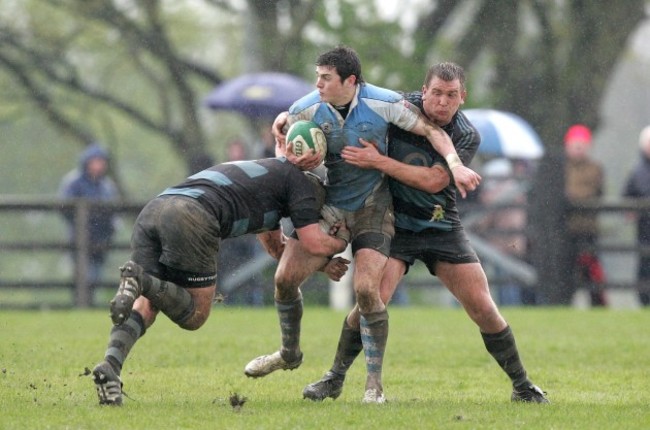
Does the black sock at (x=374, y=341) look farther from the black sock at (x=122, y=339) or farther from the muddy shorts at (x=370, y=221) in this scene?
the black sock at (x=122, y=339)

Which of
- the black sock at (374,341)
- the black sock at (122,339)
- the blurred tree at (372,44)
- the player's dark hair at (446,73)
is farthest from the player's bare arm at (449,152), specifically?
the blurred tree at (372,44)

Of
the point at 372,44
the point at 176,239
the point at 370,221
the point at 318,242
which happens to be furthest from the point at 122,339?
the point at 372,44

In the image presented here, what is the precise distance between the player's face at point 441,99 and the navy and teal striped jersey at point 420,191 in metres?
0.10

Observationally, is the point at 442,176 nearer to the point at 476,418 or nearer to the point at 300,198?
the point at 300,198

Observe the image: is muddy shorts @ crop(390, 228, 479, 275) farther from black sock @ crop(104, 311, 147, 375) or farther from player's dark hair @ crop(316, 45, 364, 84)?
black sock @ crop(104, 311, 147, 375)

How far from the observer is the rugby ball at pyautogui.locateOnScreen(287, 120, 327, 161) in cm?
881

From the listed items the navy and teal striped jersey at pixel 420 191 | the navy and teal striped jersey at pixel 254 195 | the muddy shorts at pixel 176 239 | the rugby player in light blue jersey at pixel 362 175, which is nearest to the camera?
the muddy shorts at pixel 176 239

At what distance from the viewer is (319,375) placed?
1080 centimetres

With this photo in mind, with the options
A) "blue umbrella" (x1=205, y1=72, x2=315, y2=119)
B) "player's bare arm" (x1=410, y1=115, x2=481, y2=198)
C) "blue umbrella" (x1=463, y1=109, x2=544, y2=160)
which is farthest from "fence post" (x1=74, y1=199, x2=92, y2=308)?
"player's bare arm" (x1=410, y1=115, x2=481, y2=198)

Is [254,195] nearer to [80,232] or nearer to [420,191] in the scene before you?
[420,191]

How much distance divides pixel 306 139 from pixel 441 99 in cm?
81

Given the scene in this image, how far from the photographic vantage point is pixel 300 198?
28.9 feet

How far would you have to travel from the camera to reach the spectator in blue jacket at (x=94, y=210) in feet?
62.2

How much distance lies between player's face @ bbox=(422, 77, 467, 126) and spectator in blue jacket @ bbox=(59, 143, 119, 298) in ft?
33.9
